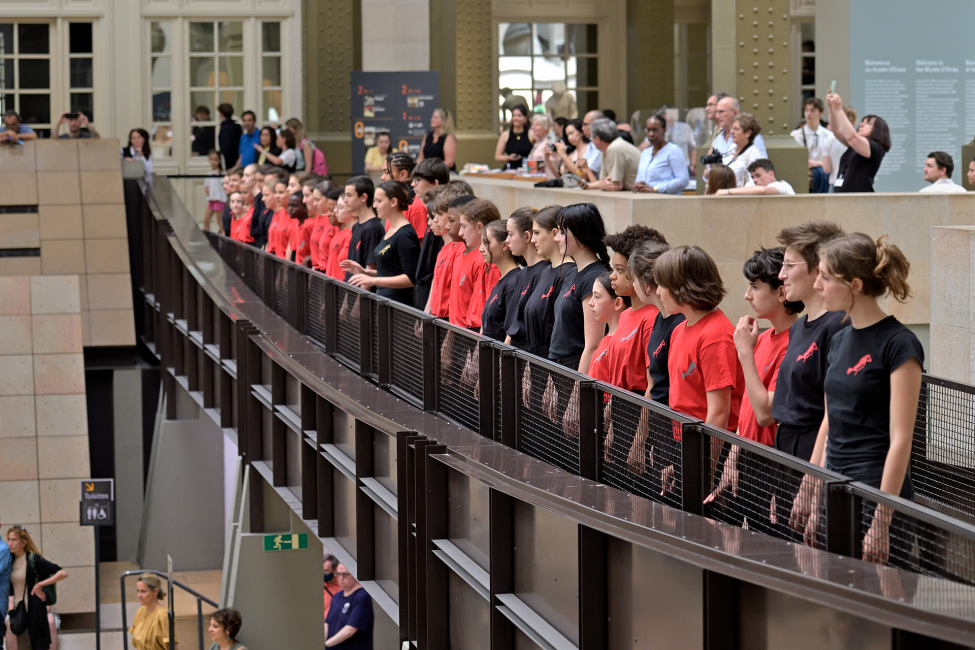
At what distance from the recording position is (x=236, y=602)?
1234cm

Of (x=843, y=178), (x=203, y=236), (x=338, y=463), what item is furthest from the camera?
(x=203, y=236)

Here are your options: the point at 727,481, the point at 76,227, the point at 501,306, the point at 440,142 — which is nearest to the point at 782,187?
the point at 501,306

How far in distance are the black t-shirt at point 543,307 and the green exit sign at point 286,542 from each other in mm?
6085

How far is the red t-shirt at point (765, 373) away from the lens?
489 centimetres

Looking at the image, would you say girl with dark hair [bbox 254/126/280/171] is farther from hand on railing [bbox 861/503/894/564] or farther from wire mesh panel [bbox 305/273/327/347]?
hand on railing [bbox 861/503/894/564]

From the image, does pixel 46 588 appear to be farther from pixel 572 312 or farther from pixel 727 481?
pixel 727 481

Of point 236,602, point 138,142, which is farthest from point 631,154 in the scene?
point 138,142

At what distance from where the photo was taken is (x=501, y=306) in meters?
7.30

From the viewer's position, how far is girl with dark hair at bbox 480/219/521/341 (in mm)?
7246

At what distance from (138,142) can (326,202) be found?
9835 mm

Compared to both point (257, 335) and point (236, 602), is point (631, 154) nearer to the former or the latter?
point (257, 335)

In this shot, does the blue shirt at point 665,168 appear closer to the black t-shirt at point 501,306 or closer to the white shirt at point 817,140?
the white shirt at point 817,140

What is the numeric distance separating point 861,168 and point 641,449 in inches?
245

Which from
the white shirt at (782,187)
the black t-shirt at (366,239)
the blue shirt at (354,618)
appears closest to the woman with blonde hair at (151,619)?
the blue shirt at (354,618)
